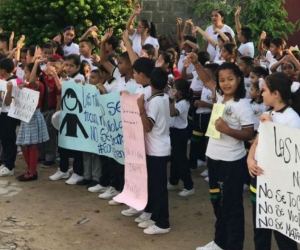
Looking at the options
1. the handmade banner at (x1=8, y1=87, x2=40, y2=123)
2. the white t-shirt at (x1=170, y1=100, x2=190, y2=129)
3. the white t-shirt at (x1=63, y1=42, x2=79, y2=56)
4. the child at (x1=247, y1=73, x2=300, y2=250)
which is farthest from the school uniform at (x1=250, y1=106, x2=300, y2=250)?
the white t-shirt at (x1=63, y1=42, x2=79, y2=56)

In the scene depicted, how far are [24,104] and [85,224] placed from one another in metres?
2.06

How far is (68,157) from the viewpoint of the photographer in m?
7.90

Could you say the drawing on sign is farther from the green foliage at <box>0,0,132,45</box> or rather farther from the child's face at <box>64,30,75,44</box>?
the green foliage at <box>0,0,132,45</box>

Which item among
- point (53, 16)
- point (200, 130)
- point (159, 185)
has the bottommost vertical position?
point (159, 185)

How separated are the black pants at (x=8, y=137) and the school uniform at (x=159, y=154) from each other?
8.85 ft

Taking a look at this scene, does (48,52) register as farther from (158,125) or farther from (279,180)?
(279,180)

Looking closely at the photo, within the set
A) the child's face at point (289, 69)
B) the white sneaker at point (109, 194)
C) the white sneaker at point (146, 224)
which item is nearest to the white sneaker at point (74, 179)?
the white sneaker at point (109, 194)

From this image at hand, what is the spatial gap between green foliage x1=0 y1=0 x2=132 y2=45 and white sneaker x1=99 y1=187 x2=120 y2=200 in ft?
22.1

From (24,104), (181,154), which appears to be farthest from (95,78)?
(181,154)

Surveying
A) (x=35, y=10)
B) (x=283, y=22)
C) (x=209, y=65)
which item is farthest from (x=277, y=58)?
(x=35, y=10)

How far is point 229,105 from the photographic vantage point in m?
5.17

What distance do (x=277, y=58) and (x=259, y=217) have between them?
14.4 feet

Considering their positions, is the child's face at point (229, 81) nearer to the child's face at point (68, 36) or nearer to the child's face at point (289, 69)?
the child's face at point (289, 69)

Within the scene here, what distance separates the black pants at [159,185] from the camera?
5.93 metres
